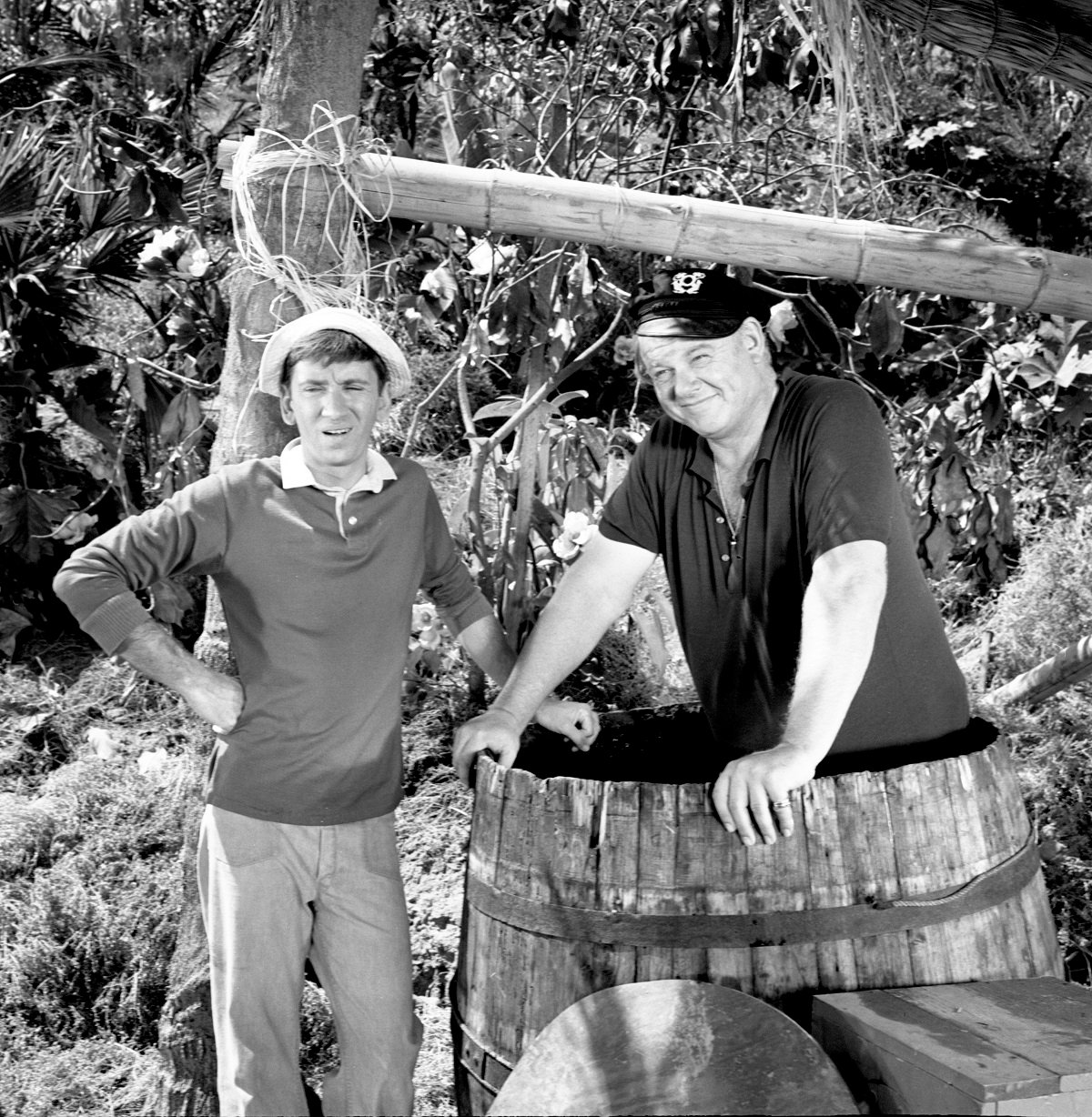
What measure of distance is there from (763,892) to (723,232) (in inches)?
55.9

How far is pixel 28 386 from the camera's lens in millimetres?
4965

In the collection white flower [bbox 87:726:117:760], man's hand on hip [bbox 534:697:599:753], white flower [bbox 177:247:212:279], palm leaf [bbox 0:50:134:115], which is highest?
palm leaf [bbox 0:50:134:115]

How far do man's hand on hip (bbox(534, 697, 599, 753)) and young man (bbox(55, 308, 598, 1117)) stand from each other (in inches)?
11.9

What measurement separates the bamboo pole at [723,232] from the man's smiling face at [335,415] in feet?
1.46

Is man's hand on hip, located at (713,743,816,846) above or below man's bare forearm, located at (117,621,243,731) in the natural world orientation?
below

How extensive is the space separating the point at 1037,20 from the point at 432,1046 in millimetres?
2799

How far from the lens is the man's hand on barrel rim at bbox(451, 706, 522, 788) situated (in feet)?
7.86

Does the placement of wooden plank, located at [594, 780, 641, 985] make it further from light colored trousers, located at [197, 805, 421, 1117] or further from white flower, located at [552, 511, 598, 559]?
white flower, located at [552, 511, 598, 559]

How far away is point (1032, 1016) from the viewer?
191 cm

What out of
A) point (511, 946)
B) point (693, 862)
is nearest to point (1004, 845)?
A: point (693, 862)

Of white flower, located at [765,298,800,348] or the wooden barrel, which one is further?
white flower, located at [765,298,800,348]

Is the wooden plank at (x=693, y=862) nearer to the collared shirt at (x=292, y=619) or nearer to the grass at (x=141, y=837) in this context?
the collared shirt at (x=292, y=619)

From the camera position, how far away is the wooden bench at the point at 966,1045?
1719mm

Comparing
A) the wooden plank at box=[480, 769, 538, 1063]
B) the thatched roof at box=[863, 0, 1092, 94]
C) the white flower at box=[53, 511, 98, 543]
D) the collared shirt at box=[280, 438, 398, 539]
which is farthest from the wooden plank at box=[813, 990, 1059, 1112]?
the white flower at box=[53, 511, 98, 543]
